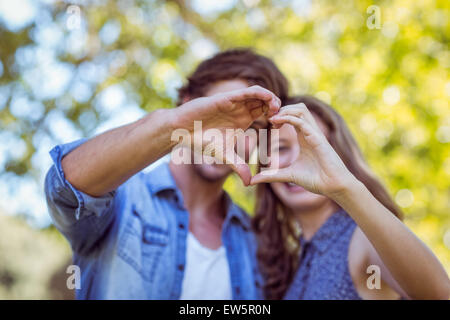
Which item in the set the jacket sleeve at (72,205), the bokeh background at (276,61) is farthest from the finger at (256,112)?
the bokeh background at (276,61)

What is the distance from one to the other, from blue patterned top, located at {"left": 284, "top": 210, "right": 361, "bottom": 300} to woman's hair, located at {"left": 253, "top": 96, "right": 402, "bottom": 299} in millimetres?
197

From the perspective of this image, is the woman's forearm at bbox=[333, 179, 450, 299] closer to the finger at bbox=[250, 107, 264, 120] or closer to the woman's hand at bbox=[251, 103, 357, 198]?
the woman's hand at bbox=[251, 103, 357, 198]

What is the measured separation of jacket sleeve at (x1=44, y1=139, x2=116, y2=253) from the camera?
1.38 meters

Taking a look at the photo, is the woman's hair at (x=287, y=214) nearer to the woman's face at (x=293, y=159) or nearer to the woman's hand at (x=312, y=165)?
the woman's face at (x=293, y=159)

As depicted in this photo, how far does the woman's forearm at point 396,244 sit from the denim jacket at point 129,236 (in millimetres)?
817

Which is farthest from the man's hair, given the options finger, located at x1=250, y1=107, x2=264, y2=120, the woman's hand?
the woman's hand

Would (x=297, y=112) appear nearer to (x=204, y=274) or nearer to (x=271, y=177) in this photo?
(x=271, y=177)

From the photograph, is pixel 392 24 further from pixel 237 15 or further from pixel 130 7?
pixel 130 7

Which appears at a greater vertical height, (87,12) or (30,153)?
(87,12)

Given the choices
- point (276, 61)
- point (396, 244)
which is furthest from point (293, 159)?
point (276, 61)

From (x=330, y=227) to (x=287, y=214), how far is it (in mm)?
552

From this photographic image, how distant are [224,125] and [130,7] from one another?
4175 millimetres
